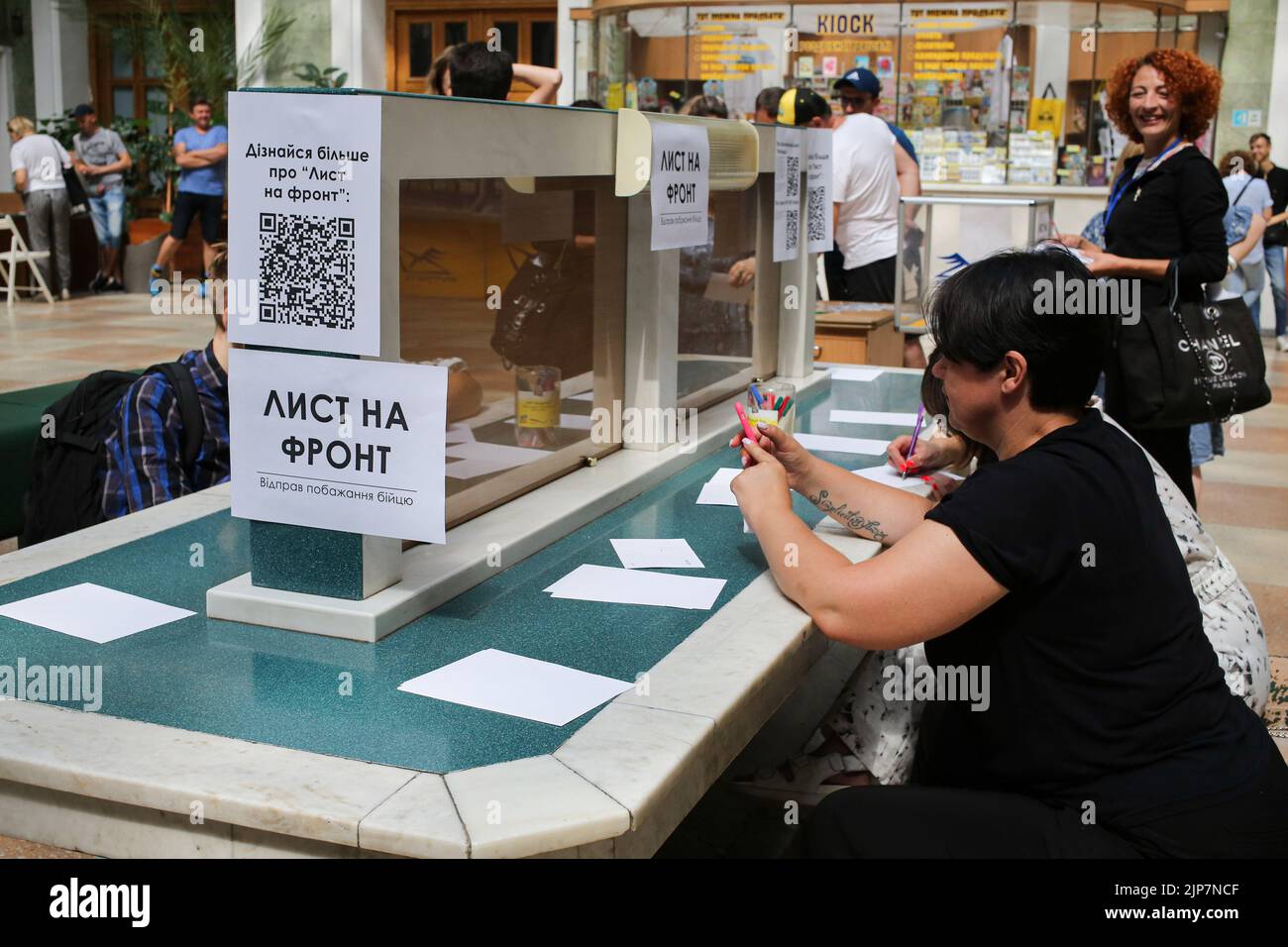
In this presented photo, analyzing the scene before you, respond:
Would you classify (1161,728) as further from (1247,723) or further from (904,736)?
(904,736)

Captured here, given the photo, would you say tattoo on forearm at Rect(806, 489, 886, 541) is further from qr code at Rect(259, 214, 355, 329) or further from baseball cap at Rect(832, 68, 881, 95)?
baseball cap at Rect(832, 68, 881, 95)

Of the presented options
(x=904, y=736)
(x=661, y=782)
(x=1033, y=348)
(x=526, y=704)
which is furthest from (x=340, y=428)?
(x=904, y=736)

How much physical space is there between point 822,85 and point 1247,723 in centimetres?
1238

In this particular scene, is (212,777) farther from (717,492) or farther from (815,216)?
(815,216)

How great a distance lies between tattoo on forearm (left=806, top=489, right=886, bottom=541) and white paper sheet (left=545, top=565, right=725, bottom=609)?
11.7 inches

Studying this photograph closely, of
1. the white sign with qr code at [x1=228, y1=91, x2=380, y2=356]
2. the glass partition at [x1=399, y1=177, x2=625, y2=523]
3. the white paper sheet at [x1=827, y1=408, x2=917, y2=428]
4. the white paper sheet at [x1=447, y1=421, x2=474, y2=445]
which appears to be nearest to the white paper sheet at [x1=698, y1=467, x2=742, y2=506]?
the glass partition at [x1=399, y1=177, x2=625, y2=523]

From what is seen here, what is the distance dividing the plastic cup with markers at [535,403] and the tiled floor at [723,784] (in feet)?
2.99

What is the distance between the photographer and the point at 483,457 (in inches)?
110

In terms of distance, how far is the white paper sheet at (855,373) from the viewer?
15.4 ft

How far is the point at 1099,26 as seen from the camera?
13.2 m

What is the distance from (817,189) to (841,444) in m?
1.17

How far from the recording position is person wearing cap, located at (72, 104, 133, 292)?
1521cm

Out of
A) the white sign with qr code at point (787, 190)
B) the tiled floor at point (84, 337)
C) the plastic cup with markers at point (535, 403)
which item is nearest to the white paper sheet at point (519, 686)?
the plastic cup with markers at point (535, 403)

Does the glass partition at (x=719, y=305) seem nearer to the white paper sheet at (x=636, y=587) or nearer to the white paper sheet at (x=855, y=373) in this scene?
the white paper sheet at (x=855, y=373)
